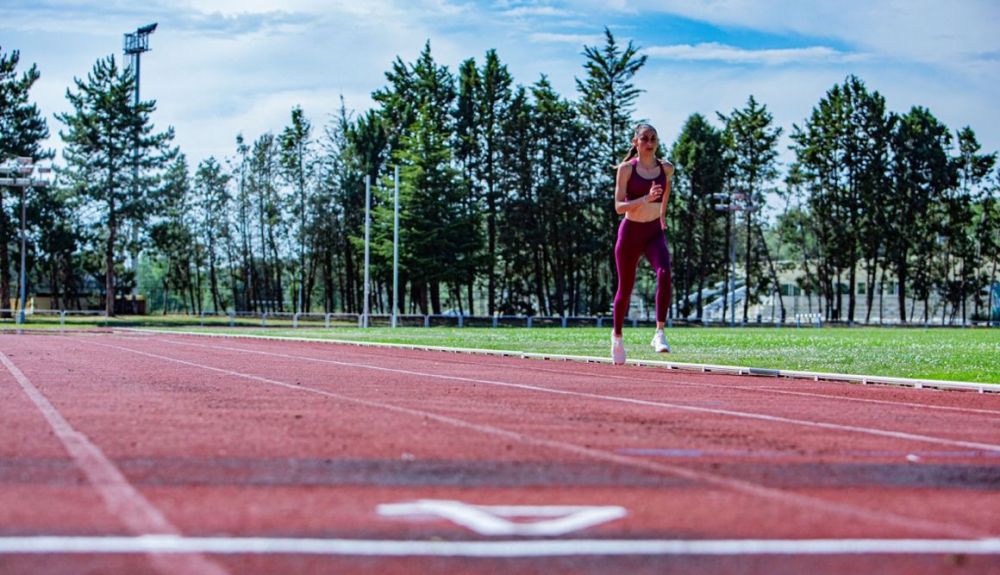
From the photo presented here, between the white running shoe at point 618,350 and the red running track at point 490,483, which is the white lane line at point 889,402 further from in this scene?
the white running shoe at point 618,350

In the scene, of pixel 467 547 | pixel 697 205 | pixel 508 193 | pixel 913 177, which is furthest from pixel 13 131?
pixel 467 547

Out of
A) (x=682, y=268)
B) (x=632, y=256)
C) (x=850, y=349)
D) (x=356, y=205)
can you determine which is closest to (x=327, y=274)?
(x=356, y=205)

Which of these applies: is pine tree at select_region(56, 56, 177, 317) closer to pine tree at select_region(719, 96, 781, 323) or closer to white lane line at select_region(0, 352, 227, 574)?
pine tree at select_region(719, 96, 781, 323)

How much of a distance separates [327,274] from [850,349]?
70.2 meters

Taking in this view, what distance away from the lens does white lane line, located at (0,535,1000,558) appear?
378 cm

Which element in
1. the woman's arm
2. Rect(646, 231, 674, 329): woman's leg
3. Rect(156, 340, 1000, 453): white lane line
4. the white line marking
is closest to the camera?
the white line marking

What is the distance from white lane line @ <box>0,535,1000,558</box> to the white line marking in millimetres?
204

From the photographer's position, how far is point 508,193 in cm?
7856

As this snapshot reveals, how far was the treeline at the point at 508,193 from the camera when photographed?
7162 centimetres

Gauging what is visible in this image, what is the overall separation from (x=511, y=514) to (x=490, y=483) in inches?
27.8

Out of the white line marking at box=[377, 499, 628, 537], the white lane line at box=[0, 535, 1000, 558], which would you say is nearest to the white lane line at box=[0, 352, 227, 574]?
the white lane line at box=[0, 535, 1000, 558]

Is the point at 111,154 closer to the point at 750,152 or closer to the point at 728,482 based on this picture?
the point at 750,152

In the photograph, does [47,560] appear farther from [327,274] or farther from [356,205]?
[327,274]

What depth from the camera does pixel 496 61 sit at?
78.2 m
